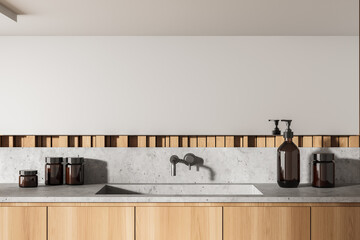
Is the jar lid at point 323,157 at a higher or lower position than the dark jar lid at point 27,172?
higher

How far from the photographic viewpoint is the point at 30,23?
8.60 feet

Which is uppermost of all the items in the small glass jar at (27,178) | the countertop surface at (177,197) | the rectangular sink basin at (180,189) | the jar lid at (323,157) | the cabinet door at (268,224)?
the jar lid at (323,157)

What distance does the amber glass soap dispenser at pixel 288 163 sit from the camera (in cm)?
261

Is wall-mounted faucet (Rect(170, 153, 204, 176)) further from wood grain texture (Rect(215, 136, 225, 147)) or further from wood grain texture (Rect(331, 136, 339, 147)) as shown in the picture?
wood grain texture (Rect(331, 136, 339, 147))

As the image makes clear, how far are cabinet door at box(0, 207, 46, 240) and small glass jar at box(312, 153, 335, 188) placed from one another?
1719 millimetres

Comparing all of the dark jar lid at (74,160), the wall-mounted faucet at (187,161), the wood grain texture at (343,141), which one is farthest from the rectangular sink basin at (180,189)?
the wood grain texture at (343,141)

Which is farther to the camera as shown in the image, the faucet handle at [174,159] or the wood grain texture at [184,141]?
the wood grain texture at [184,141]

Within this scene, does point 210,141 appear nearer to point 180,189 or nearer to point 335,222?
point 180,189

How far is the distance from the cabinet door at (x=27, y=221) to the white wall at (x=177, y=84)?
743mm

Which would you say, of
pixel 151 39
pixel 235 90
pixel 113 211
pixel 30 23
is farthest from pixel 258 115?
pixel 30 23

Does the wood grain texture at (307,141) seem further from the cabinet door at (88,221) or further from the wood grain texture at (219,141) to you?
the cabinet door at (88,221)

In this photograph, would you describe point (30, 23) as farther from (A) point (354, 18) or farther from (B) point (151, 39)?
(A) point (354, 18)

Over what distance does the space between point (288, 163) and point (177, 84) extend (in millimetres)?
950

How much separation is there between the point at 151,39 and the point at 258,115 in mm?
952
